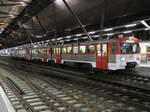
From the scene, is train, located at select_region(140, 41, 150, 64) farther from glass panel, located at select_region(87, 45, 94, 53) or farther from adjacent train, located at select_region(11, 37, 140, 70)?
glass panel, located at select_region(87, 45, 94, 53)

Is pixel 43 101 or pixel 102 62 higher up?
pixel 102 62

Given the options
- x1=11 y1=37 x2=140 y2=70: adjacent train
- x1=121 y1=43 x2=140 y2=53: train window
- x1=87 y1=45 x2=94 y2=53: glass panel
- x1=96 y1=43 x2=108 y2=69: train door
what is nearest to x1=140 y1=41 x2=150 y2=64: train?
x1=11 y1=37 x2=140 y2=70: adjacent train

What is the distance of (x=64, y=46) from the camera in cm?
1808

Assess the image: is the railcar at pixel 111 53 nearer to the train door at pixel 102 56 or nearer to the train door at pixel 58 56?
the train door at pixel 102 56

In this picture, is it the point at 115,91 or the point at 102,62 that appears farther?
the point at 102,62

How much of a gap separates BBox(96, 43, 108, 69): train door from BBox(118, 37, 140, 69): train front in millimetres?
1121

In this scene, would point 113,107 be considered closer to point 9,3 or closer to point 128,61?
point 128,61

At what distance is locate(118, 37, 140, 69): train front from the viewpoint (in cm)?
1170

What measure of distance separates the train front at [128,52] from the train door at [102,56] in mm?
1121

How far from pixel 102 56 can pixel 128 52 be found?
200 cm

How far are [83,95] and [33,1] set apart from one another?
1713 cm

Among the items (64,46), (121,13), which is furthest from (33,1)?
(121,13)

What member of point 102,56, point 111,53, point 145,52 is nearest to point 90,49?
point 102,56

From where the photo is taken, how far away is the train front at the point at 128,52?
11704 millimetres
